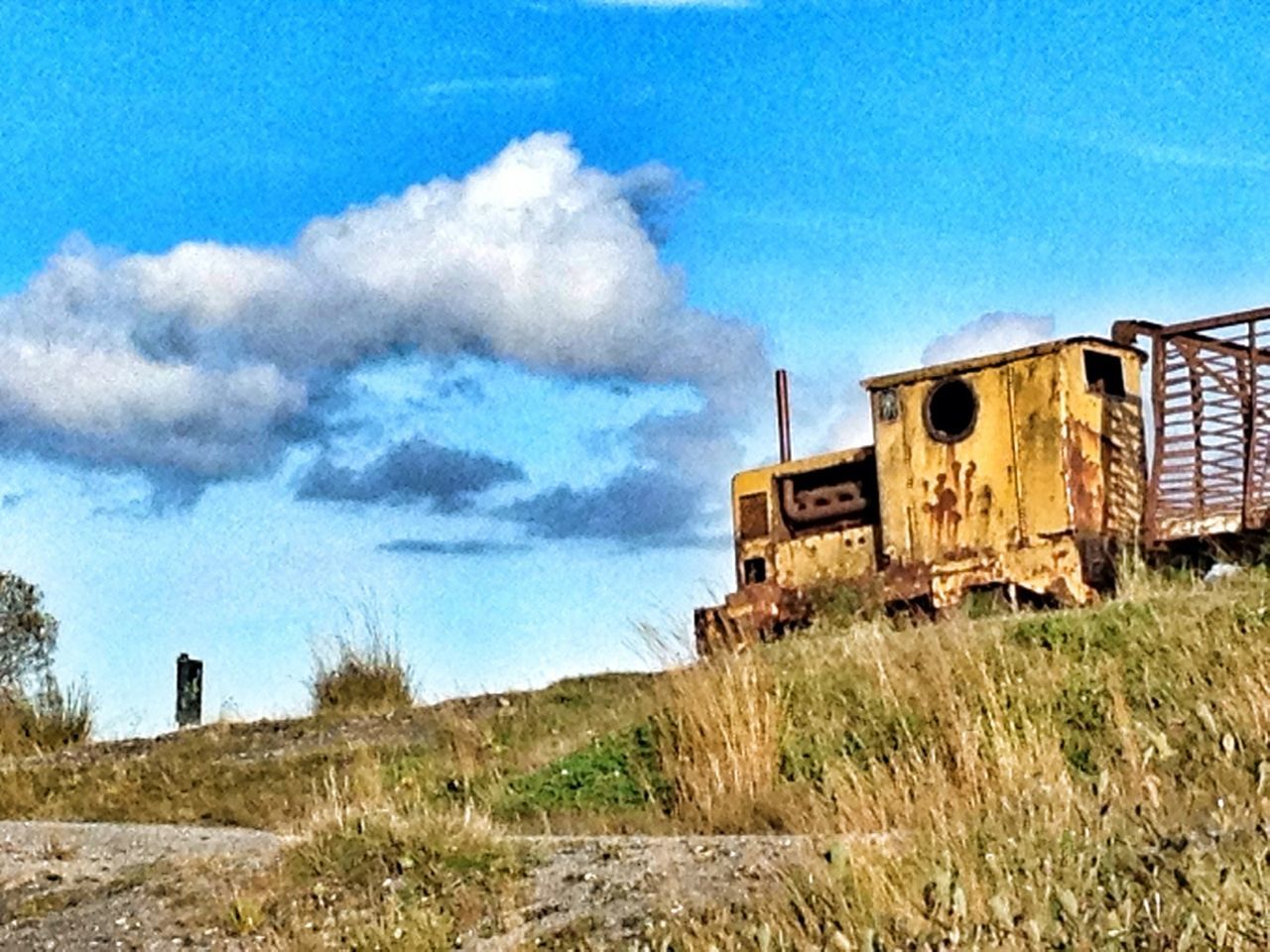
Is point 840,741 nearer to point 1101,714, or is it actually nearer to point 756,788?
point 756,788

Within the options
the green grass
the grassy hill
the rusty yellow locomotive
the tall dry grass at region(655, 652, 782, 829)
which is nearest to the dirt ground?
the grassy hill

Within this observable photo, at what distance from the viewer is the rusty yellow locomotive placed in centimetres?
1389

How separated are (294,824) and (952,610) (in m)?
6.97

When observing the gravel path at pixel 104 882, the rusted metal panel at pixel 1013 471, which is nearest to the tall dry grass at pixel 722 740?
the gravel path at pixel 104 882

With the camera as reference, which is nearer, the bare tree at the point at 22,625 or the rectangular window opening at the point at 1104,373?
the rectangular window opening at the point at 1104,373

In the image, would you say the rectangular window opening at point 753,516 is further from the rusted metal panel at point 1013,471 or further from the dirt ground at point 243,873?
the dirt ground at point 243,873

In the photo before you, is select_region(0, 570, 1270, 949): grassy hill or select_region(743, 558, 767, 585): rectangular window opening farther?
select_region(743, 558, 767, 585): rectangular window opening

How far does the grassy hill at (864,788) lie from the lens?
4688mm

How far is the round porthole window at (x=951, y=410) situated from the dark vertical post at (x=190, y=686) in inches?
323

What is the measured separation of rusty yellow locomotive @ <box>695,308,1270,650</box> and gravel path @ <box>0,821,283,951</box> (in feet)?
16.3

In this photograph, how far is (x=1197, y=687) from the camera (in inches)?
351

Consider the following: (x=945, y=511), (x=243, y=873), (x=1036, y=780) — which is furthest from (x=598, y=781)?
(x=945, y=511)

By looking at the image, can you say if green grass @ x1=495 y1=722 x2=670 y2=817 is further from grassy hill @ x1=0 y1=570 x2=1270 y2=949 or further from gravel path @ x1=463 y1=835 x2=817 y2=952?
gravel path @ x1=463 y1=835 x2=817 y2=952

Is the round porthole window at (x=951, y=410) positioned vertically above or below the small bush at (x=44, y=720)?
above
